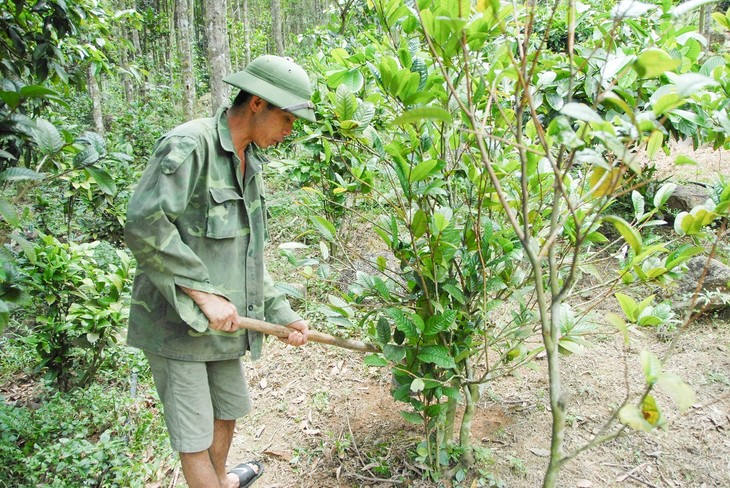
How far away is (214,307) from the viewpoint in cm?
195

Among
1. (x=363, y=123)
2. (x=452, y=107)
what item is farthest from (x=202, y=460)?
(x=452, y=107)

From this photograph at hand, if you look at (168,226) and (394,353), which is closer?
(168,226)

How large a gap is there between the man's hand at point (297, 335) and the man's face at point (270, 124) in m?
0.80

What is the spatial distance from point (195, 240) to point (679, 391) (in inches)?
65.5

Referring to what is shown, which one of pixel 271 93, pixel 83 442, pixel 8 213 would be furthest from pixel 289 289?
pixel 83 442

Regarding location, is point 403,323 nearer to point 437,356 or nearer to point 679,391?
point 437,356

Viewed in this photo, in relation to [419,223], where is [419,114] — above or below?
above

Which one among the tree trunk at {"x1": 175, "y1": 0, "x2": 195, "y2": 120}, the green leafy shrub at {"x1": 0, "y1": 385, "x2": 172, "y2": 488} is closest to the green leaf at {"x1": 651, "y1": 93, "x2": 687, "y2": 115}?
the green leafy shrub at {"x1": 0, "y1": 385, "x2": 172, "y2": 488}

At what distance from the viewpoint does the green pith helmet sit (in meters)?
1.97

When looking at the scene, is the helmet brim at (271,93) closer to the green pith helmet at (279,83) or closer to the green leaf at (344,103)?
the green pith helmet at (279,83)

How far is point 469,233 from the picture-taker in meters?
2.17

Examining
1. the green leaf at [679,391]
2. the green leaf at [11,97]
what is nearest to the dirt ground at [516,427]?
the green leaf at [679,391]

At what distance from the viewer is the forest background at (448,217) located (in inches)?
49.0

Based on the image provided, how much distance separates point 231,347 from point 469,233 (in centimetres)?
111
